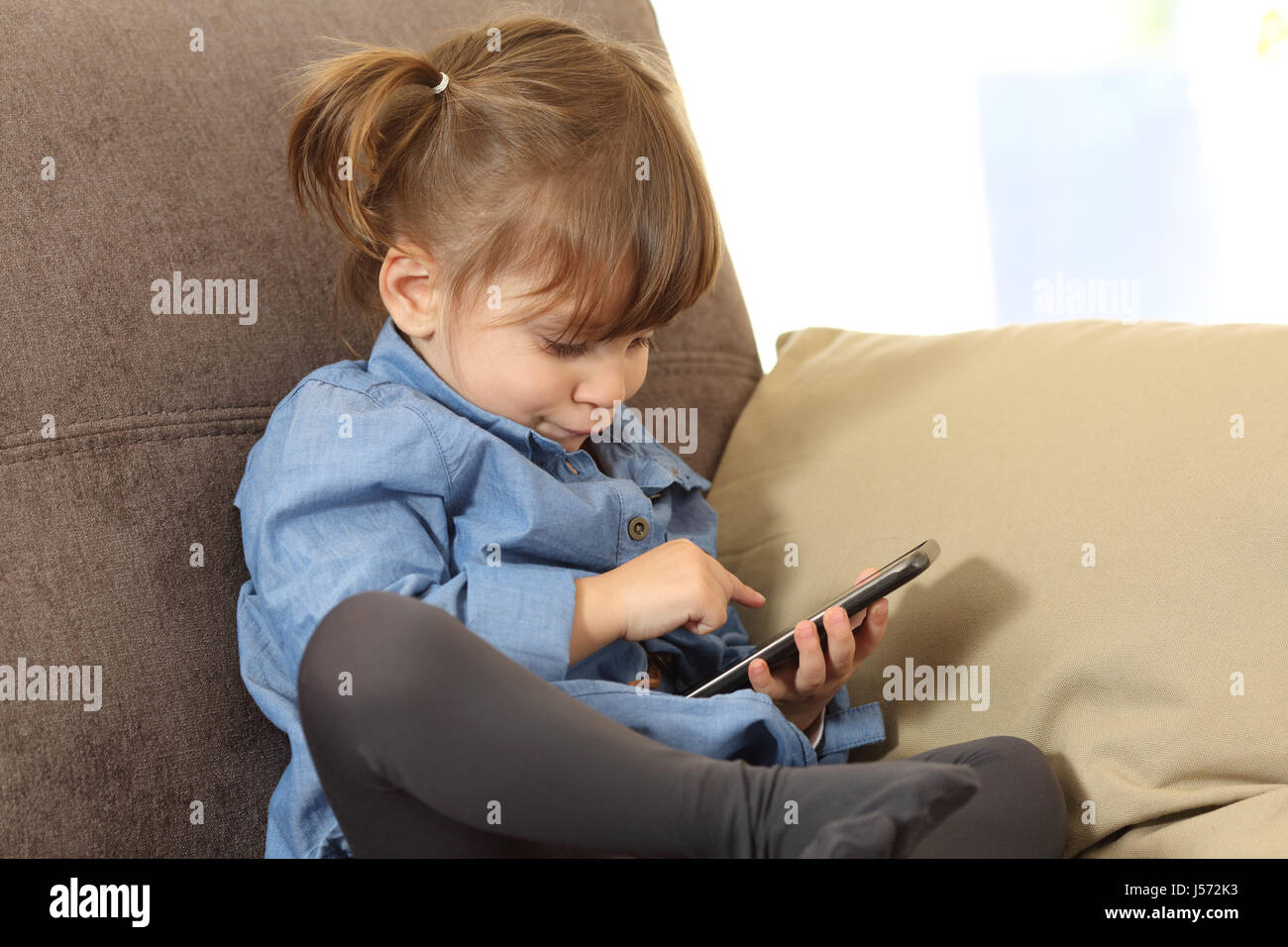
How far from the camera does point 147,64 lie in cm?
86

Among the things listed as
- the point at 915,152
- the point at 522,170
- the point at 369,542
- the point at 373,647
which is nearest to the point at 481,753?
the point at 373,647

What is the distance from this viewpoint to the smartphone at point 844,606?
2.52ft

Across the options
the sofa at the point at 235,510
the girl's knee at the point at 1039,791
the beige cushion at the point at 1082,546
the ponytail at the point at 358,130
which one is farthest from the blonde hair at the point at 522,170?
the girl's knee at the point at 1039,791

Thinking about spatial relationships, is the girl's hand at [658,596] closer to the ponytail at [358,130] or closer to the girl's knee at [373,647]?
the girl's knee at [373,647]

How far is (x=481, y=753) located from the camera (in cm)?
57

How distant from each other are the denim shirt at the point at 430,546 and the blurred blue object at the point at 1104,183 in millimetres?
1476

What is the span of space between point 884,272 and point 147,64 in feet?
4.89

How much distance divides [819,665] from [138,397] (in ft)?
1.66

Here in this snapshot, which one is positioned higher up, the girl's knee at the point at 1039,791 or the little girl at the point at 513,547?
the little girl at the point at 513,547

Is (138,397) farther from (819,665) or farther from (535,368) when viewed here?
(819,665)

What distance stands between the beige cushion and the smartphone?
0.08 meters

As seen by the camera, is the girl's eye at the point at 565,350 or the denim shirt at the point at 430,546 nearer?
the denim shirt at the point at 430,546

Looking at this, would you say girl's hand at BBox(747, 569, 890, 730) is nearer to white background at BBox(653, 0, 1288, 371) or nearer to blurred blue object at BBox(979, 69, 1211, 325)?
white background at BBox(653, 0, 1288, 371)
